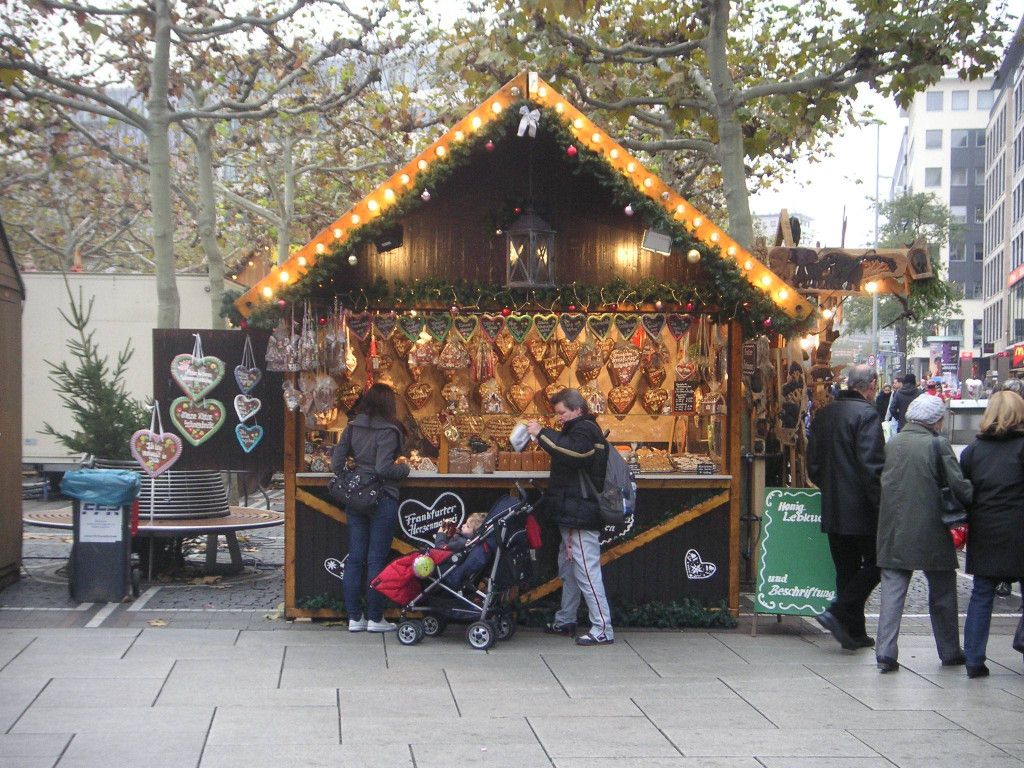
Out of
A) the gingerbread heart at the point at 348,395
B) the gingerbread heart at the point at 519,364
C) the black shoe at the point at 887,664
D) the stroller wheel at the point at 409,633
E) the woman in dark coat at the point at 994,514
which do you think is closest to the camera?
the woman in dark coat at the point at 994,514

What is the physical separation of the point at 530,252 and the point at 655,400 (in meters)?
1.95

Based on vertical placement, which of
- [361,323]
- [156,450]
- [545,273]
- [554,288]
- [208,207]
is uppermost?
[208,207]

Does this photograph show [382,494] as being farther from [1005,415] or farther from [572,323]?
[1005,415]

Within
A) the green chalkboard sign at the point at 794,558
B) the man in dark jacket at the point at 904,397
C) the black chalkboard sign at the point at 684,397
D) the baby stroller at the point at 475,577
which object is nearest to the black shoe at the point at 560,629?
the baby stroller at the point at 475,577

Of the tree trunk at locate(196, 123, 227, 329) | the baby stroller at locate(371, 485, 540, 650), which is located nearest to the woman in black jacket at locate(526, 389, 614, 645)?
the baby stroller at locate(371, 485, 540, 650)

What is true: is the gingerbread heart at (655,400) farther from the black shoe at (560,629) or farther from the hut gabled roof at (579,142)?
the black shoe at (560,629)

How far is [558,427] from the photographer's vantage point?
980cm

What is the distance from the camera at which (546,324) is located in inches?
359

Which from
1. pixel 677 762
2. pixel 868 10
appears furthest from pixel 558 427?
pixel 868 10

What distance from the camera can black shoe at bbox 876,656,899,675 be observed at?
7.44 m

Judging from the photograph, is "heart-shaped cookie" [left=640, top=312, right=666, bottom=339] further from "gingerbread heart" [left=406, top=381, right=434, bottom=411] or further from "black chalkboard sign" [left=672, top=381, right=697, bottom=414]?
"gingerbread heart" [left=406, top=381, right=434, bottom=411]

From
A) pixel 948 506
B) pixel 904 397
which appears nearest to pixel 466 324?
pixel 948 506

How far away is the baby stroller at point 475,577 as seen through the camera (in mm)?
7812

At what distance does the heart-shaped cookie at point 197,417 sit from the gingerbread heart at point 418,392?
5.71 feet
